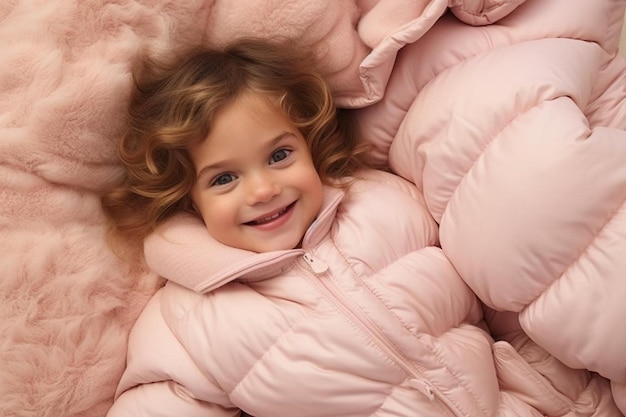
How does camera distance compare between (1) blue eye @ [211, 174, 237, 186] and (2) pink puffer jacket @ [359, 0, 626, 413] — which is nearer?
(2) pink puffer jacket @ [359, 0, 626, 413]

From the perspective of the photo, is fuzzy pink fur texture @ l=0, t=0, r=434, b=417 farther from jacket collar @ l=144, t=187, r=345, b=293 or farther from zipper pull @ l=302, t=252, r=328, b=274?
zipper pull @ l=302, t=252, r=328, b=274

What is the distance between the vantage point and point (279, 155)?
37.9 inches

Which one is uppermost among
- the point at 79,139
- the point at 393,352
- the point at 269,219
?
the point at 79,139

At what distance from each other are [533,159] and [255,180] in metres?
0.38

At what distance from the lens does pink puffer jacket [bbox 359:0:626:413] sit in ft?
2.63

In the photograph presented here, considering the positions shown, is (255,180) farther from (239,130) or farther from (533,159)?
(533,159)

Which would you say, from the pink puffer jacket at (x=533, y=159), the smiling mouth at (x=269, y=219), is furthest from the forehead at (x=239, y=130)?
the pink puffer jacket at (x=533, y=159)

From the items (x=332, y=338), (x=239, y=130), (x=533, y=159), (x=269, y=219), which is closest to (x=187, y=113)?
(x=239, y=130)

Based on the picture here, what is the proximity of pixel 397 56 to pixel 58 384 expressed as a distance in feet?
2.38

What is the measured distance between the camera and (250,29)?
0.97 meters

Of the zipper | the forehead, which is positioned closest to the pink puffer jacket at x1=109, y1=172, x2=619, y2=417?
the zipper

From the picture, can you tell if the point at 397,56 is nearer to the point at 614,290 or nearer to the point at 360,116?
the point at 360,116

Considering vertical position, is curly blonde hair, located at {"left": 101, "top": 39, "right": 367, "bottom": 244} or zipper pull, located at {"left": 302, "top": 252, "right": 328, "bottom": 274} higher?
curly blonde hair, located at {"left": 101, "top": 39, "right": 367, "bottom": 244}

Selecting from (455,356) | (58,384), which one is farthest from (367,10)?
(58,384)
